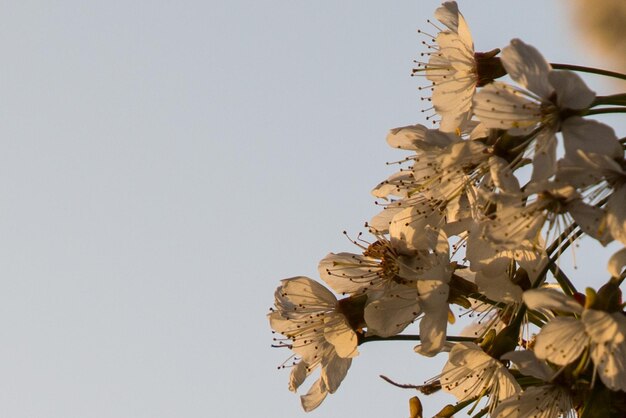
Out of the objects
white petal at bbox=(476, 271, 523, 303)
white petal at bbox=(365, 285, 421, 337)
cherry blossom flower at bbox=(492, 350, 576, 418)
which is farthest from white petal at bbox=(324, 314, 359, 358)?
cherry blossom flower at bbox=(492, 350, 576, 418)

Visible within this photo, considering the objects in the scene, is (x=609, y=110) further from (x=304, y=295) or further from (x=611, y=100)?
(x=304, y=295)

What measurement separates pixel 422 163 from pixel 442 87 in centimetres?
36

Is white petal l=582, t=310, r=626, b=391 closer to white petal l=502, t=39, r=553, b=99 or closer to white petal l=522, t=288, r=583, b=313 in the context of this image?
white petal l=522, t=288, r=583, b=313

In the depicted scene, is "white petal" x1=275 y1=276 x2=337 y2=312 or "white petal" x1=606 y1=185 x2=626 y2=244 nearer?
"white petal" x1=606 y1=185 x2=626 y2=244

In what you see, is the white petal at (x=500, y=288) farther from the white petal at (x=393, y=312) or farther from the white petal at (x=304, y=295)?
the white petal at (x=304, y=295)

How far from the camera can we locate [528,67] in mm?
2783

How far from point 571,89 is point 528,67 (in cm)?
12

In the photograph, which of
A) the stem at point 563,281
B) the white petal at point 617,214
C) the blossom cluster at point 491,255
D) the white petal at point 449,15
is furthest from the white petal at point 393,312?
the white petal at point 449,15

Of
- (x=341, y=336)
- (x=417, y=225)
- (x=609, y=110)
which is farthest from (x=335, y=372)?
(x=609, y=110)

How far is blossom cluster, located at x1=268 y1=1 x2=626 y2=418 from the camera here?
266 centimetres

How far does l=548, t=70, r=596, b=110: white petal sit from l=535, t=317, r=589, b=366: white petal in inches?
19.6

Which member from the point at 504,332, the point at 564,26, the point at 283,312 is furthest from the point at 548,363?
the point at 564,26

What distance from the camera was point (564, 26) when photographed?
11.1 meters

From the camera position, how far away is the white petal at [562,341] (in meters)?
2.70
